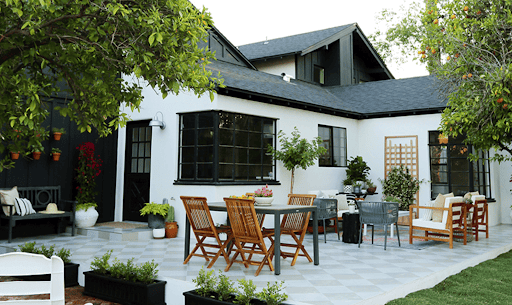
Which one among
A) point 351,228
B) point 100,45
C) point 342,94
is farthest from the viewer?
point 342,94

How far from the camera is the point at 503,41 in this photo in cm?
627

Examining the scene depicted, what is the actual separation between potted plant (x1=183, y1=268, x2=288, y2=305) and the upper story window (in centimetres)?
1150

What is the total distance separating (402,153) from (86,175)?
801 centimetres

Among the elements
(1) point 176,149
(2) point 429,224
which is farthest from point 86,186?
(2) point 429,224

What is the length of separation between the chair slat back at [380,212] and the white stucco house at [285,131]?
2542mm

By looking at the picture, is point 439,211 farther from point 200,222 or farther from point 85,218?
point 85,218

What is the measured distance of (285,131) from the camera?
31.9 feet

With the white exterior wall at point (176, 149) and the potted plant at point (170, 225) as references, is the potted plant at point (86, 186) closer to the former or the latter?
the white exterior wall at point (176, 149)

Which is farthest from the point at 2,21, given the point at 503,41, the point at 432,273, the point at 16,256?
the point at 503,41

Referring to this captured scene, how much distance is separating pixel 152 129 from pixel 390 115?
6.50m

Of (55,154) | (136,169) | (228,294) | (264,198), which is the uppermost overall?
(55,154)

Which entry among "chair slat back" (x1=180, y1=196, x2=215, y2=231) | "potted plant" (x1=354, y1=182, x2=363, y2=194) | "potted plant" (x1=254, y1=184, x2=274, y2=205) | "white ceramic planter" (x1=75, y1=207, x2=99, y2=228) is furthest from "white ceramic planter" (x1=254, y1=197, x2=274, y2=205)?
"potted plant" (x1=354, y1=182, x2=363, y2=194)

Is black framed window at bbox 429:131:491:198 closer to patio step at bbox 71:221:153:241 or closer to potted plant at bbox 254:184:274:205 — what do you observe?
potted plant at bbox 254:184:274:205

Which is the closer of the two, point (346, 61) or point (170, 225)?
point (170, 225)
